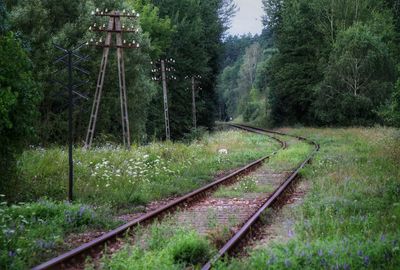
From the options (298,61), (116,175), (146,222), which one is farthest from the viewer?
(298,61)

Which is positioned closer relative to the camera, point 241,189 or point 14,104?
point 14,104

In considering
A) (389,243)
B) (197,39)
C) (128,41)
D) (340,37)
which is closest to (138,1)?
(197,39)

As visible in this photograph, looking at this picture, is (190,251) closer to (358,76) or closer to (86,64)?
(86,64)

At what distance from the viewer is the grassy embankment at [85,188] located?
7.99 meters

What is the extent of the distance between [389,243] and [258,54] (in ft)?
411

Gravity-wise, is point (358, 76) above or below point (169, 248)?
above

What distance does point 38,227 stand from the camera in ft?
29.4

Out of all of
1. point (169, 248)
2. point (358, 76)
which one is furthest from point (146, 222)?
point (358, 76)

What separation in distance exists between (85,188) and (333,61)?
137ft

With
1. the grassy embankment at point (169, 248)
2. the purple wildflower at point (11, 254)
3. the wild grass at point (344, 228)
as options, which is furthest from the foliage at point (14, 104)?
the wild grass at point (344, 228)

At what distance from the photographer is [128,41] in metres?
34.7

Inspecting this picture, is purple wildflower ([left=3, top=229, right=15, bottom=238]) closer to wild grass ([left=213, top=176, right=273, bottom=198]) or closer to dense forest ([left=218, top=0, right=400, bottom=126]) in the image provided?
wild grass ([left=213, top=176, right=273, bottom=198])

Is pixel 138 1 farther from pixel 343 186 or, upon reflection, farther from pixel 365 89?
pixel 343 186

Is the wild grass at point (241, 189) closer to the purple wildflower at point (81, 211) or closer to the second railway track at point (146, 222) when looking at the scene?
the second railway track at point (146, 222)
